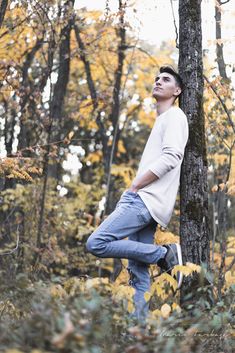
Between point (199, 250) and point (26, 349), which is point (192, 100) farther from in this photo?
point (26, 349)

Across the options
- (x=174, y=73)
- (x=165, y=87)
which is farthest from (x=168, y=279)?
(x=174, y=73)

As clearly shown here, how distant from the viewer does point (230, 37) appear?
27.8 feet

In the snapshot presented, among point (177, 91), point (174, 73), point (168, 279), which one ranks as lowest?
point (168, 279)

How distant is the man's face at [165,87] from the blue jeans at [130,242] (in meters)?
0.98

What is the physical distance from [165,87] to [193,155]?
0.66 m

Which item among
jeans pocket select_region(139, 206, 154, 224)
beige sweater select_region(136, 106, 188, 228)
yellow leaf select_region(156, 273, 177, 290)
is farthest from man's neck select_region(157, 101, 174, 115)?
yellow leaf select_region(156, 273, 177, 290)

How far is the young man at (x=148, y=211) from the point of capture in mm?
4754

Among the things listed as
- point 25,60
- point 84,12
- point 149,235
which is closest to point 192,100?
point 149,235

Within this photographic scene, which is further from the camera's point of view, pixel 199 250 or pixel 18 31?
pixel 18 31

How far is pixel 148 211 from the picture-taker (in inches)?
191

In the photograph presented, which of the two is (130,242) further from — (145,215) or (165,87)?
(165,87)

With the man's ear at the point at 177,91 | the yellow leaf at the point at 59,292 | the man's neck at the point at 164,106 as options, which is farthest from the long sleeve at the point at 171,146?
the yellow leaf at the point at 59,292

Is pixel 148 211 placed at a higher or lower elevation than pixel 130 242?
higher

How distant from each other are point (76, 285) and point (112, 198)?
1090cm
